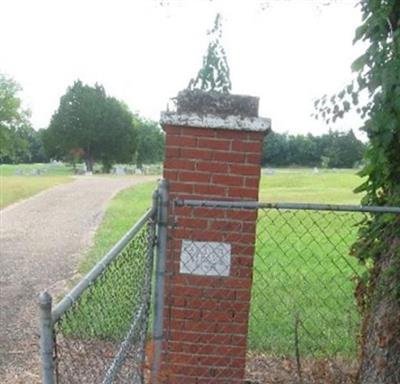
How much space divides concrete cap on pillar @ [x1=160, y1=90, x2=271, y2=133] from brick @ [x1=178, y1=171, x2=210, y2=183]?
295 mm

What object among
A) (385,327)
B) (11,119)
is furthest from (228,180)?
(11,119)

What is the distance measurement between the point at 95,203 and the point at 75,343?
18755 millimetres

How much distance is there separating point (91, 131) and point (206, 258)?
63739mm

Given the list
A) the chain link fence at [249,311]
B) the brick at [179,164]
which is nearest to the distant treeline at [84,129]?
the chain link fence at [249,311]

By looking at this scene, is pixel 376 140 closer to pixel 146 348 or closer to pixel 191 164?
pixel 191 164

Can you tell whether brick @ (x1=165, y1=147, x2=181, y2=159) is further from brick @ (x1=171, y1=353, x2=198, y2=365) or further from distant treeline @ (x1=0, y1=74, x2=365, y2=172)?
distant treeline @ (x1=0, y1=74, x2=365, y2=172)

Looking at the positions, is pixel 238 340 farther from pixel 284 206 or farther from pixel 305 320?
pixel 305 320

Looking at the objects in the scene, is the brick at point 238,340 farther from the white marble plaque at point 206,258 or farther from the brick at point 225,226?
the brick at point 225,226

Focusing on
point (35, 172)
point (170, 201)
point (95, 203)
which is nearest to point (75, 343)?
point (170, 201)

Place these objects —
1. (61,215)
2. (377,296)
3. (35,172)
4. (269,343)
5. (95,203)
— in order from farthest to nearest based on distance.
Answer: (35,172) → (95,203) → (61,215) → (269,343) → (377,296)

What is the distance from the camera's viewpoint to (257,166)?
154 inches

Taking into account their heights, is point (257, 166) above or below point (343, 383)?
above

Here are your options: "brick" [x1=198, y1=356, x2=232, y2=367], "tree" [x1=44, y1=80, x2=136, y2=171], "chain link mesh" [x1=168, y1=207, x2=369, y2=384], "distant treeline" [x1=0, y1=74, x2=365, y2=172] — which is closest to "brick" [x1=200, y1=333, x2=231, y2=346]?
"chain link mesh" [x1=168, y1=207, x2=369, y2=384]

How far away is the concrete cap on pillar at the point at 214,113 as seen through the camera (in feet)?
12.5
